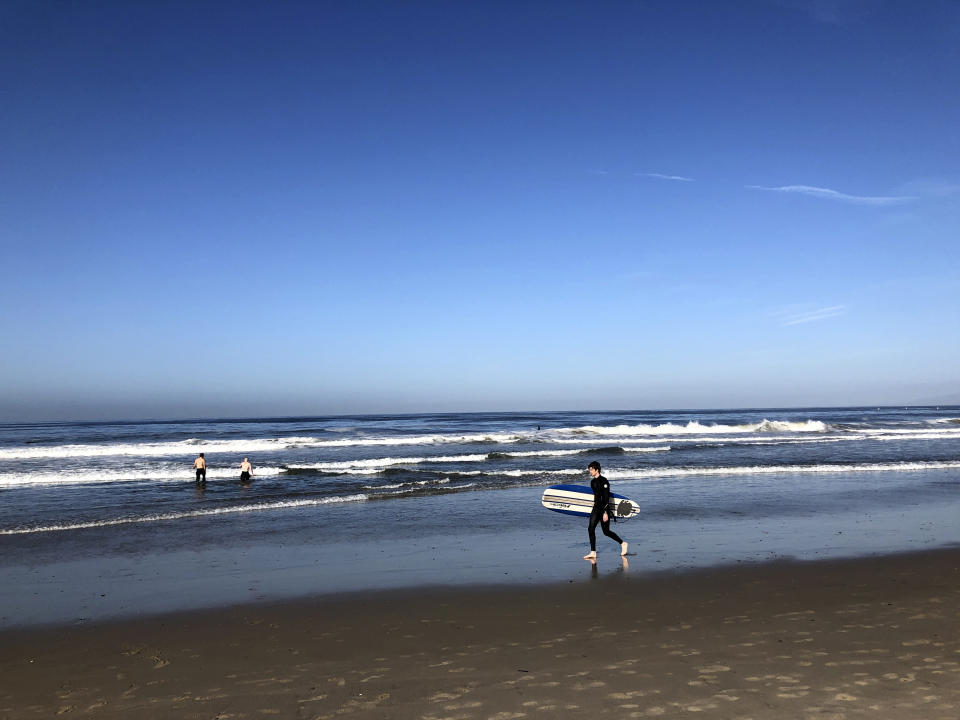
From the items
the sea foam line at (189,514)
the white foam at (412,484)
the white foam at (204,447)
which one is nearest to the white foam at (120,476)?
the white foam at (412,484)

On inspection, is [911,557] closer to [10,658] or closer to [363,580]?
[363,580]

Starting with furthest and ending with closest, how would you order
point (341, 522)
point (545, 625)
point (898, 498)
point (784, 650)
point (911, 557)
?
point (898, 498) → point (341, 522) → point (911, 557) → point (545, 625) → point (784, 650)

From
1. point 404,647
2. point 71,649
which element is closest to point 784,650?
point 404,647

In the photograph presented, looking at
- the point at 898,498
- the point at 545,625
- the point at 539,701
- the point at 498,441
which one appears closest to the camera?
the point at 539,701

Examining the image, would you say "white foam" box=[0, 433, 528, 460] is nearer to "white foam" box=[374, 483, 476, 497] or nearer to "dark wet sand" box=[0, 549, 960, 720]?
"white foam" box=[374, 483, 476, 497]

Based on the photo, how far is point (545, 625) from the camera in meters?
7.55

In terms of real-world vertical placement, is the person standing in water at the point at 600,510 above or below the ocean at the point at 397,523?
above

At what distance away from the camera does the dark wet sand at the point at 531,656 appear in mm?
5305

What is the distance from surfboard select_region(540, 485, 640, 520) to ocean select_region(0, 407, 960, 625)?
0.44 metres

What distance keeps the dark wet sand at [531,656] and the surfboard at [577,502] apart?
3.69m

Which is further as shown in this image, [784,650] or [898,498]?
[898,498]

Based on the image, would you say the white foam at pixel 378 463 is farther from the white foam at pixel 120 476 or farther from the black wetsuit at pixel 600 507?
the black wetsuit at pixel 600 507

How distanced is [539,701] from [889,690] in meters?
2.96

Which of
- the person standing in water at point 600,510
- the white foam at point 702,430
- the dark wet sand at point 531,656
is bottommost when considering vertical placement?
the white foam at point 702,430
